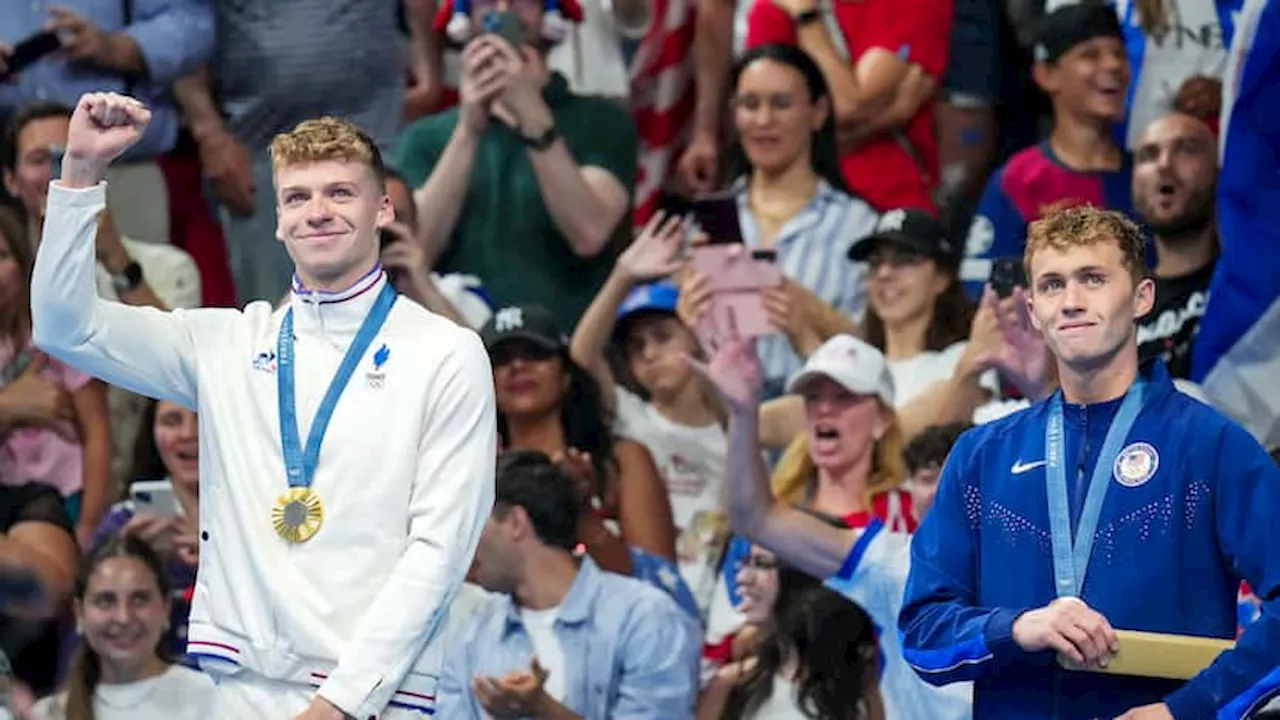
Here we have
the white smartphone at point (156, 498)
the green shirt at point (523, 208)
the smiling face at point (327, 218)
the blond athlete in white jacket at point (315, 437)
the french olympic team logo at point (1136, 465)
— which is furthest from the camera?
the green shirt at point (523, 208)

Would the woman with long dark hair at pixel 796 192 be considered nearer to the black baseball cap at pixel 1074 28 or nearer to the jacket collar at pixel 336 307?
the black baseball cap at pixel 1074 28

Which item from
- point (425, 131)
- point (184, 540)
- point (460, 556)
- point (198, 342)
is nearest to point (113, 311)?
point (198, 342)

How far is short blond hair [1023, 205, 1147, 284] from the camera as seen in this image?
535 cm

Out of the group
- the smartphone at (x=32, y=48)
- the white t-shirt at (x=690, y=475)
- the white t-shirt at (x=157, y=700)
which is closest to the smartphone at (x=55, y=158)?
the smartphone at (x=32, y=48)

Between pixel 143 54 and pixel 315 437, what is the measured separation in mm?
3836

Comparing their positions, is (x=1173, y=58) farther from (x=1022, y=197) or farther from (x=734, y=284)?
(x=734, y=284)

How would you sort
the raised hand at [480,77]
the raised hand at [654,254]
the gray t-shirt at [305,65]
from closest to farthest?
the raised hand at [654,254] < the raised hand at [480,77] < the gray t-shirt at [305,65]

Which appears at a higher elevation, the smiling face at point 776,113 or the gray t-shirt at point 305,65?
the gray t-shirt at point 305,65

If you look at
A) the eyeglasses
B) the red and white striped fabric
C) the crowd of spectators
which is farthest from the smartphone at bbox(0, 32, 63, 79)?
the eyeglasses

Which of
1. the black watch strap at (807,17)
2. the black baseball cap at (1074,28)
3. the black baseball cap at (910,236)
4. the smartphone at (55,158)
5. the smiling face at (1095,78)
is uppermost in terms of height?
the black watch strap at (807,17)

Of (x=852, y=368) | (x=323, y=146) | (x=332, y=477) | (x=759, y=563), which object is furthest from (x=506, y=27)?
(x=332, y=477)

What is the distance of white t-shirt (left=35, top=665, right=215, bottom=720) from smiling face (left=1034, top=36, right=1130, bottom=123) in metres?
3.32

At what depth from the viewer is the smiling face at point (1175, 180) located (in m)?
8.23

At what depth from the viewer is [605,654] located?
307 inches
